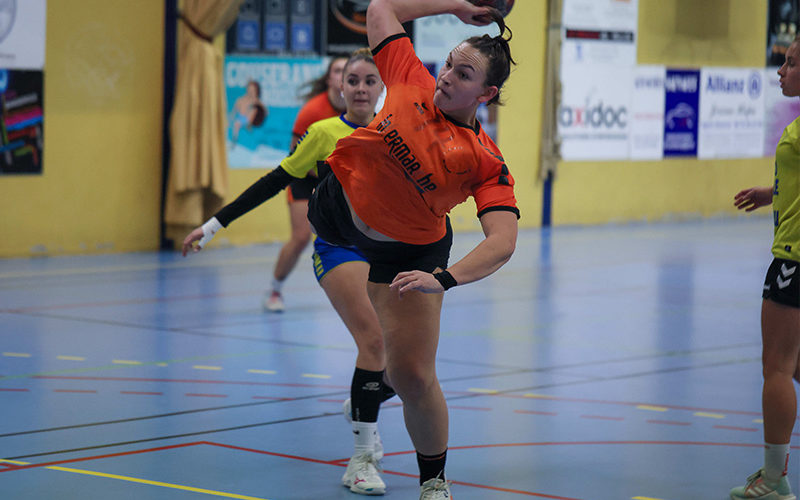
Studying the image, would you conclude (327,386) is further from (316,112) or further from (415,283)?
(415,283)

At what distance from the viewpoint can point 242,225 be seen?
48.8 ft

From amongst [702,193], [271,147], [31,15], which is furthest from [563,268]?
[702,193]

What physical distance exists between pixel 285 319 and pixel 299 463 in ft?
14.2

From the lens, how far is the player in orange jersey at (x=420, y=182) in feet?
14.3

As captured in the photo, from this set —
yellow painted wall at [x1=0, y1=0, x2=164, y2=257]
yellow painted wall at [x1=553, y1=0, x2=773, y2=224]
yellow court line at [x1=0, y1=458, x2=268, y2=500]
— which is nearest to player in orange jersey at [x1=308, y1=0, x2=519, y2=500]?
yellow court line at [x1=0, y1=458, x2=268, y2=500]

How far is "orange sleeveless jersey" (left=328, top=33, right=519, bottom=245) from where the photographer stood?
436 centimetres

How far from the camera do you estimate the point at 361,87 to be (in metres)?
5.68

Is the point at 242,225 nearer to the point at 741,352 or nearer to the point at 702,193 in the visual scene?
the point at 741,352

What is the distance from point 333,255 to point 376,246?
87cm

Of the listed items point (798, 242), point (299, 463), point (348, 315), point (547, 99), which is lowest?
point (299, 463)

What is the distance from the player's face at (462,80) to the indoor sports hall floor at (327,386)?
5.13ft

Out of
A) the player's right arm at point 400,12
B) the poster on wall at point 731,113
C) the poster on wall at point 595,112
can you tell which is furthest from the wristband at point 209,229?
the poster on wall at point 731,113

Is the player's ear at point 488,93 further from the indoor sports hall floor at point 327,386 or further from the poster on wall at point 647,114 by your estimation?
the poster on wall at point 647,114

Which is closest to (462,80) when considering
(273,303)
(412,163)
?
(412,163)
